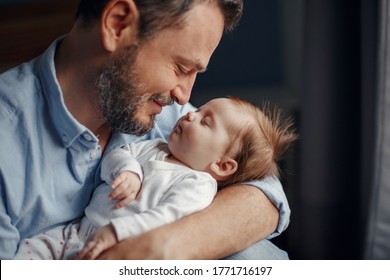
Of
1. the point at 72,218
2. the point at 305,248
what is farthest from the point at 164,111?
the point at 305,248

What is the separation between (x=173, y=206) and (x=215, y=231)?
0.10 meters

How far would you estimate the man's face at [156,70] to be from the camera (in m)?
1.00

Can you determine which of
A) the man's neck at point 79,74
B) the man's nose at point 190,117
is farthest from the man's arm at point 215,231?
the man's neck at point 79,74

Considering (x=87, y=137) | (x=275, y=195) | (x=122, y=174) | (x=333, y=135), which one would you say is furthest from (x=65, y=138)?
(x=333, y=135)

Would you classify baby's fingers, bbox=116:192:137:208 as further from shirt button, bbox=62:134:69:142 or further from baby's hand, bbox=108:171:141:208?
shirt button, bbox=62:134:69:142

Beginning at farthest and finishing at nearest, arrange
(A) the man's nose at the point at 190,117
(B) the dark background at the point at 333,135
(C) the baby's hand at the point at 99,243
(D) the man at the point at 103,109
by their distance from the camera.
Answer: (B) the dark background at the point at 333,135 → (A) the man's nose at the point at 190,117 → (D) the man at the point at 103,109 → (C) the baby's hand at the point at 99,243

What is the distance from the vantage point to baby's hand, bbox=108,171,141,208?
95 cm

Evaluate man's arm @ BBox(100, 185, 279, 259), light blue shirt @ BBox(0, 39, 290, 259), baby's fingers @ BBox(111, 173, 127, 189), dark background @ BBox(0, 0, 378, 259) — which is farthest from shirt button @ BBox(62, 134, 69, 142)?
dark background @ BBox(0, 0, 378, 259)

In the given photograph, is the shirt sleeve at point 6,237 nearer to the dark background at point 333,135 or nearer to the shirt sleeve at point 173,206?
the shirt sleeve at point 173,206

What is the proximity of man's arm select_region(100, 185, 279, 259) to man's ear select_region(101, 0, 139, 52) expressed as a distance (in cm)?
33

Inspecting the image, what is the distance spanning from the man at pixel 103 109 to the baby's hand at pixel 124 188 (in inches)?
3.4

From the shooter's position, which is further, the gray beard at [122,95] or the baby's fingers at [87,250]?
the gray beard at [122,95]

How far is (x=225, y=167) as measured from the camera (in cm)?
108

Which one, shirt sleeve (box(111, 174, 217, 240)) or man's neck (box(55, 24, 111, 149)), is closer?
shirt sleeve (box(111, 174, 217, 240))
